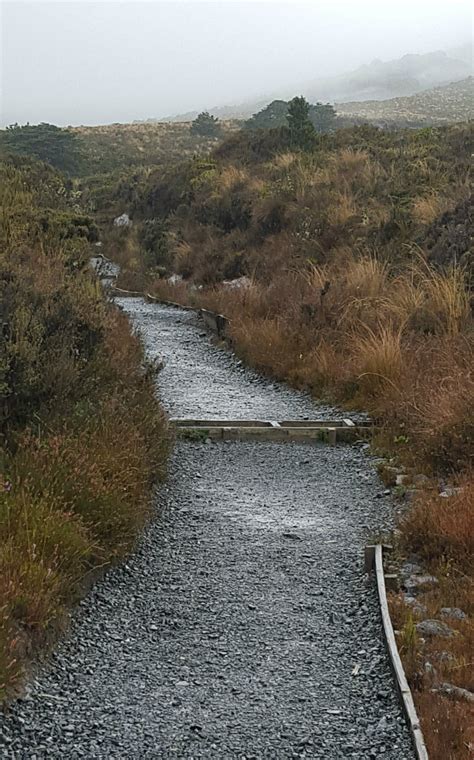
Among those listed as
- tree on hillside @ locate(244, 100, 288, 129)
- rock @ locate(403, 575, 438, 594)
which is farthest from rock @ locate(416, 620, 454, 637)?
tree on hillside @ locate(244, 100, 288, 129)

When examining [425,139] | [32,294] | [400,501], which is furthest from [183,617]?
[425,139]

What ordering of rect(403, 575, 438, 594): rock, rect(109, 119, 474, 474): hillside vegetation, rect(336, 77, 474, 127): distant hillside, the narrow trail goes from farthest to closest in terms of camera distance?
rect(336, 77, 474, 127): distant hillside → rect(109, 119, 474, 474): hillside vegetation → rect(403, 575, 438, 594): rock → the narrow trail

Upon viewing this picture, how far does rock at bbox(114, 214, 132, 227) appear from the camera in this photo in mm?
29797

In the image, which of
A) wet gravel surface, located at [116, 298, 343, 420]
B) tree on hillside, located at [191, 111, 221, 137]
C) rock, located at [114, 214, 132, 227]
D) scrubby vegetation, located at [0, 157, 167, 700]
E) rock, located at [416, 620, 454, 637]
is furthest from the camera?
tree on hillside, located at [191, 111, 221, 137]

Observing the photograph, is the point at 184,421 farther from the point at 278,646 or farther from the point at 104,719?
the point at 104,719

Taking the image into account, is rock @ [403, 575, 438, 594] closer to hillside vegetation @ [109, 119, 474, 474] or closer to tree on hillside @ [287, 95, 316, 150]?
hillside vegetation @ [109, 119, 474, 474]

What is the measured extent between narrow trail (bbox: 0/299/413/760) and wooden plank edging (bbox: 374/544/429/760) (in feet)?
0.29

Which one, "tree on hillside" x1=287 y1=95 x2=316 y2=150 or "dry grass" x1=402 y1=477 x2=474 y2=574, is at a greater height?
"tree on hillside" x1=287 y1=95 x2=316 y2=150

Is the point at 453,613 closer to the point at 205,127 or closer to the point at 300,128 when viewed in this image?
the point at 300,128

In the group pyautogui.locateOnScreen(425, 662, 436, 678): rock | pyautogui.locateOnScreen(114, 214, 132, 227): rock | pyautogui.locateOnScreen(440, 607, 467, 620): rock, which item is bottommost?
pyautogui.locateOnScreen(440, 607, 467, 620): rock

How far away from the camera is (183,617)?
4.68 meters

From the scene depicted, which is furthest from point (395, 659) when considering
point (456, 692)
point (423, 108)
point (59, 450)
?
point (423, 108)

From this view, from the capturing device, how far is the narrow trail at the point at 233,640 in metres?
3.46

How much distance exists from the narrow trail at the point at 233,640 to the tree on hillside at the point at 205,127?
58850 millimetres
